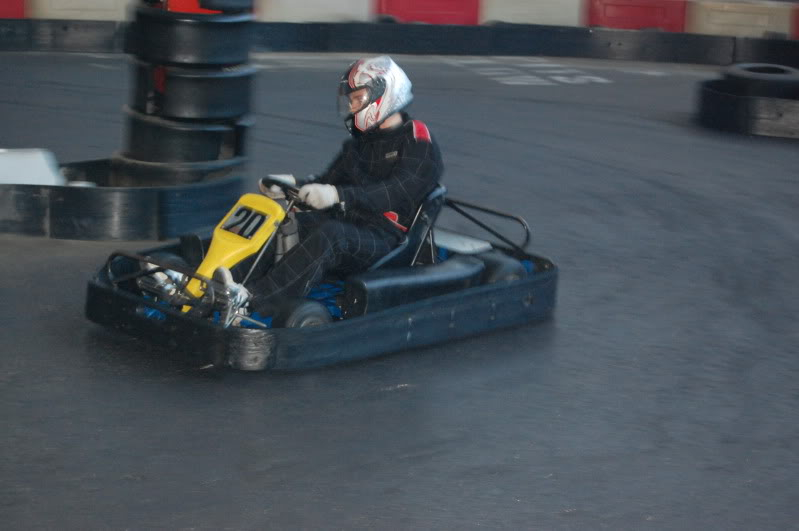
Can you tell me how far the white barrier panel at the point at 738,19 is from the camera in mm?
15781

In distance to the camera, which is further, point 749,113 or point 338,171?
point 749,113

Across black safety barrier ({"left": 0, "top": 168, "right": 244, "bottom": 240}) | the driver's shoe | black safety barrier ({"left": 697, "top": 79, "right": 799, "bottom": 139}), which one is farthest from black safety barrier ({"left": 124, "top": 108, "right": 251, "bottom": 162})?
black safety barrier ({"left": 697, "top": 79, "right": 799, "bottom": 139})

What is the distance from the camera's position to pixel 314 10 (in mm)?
14438

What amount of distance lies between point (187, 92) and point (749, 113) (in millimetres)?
6028

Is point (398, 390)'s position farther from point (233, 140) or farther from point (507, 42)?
point (507, 42)

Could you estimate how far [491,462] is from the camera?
13.7 feet

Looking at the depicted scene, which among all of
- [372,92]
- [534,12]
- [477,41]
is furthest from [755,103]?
[372,92]

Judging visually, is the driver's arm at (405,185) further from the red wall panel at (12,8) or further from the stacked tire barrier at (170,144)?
the red wall panel at (12,8)

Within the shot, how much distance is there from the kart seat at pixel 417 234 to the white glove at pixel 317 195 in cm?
39

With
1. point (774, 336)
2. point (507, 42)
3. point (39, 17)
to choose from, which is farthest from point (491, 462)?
point (507, 42)

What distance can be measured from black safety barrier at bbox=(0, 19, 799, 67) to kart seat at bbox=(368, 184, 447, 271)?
8685mm

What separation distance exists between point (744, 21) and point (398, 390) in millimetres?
12418

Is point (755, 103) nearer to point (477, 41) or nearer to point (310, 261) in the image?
point (477, 41)

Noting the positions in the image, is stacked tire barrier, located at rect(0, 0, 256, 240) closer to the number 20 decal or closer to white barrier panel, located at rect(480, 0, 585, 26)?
the number 20 decal
